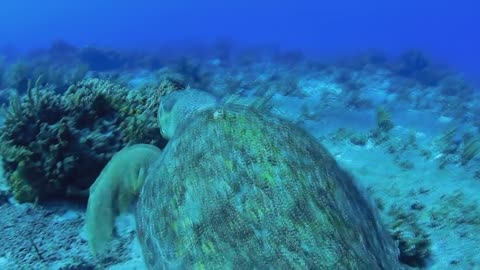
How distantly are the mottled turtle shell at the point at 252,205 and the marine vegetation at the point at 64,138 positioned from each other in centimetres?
199

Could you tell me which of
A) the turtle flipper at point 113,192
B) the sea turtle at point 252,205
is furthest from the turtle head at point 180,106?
the sea turtle at point 252,205

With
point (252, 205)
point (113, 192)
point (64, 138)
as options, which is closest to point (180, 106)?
point (113, 192)

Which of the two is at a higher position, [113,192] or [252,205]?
[252,205]

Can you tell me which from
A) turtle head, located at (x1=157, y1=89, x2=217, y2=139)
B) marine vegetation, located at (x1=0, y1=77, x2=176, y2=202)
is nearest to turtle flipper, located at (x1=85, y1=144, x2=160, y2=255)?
turtle head, located at (x1=157, y1=89, x2=217, y2=139)

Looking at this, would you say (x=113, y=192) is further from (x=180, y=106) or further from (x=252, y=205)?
(x=252, y=205)

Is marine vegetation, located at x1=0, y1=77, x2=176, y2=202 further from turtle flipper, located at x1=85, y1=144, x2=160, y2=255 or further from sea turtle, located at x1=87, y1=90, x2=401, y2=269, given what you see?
sea turtle, located at x1=87, y1=90, x2=401, y2=269

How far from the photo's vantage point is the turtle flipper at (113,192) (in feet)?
10.5

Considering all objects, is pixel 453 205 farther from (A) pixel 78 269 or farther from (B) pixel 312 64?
(B) pixel 312 64

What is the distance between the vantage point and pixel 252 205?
2.01m

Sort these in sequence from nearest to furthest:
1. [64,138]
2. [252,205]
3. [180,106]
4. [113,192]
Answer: [252,205] < [113,192] < [180,106] < [64,138]

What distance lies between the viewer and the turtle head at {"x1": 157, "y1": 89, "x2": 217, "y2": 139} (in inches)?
Answer: 130

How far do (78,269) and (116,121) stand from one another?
196 cm

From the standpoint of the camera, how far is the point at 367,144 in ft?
22.8

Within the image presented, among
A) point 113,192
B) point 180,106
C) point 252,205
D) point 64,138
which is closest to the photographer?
point 252,205
